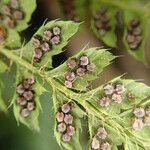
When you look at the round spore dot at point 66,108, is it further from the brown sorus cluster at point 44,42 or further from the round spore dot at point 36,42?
the round spore dot at point 36,42

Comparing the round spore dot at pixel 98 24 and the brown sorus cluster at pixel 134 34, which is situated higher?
the round spore dot at pixel 98 24

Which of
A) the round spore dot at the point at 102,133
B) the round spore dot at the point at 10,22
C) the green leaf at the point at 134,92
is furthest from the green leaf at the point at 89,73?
the round spore dot at the point at 10,22

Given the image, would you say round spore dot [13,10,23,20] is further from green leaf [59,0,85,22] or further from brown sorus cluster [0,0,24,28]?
green leaf [59,0,85,22]

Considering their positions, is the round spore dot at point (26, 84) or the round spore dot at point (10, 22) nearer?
the round spore dot at point (26, 84)

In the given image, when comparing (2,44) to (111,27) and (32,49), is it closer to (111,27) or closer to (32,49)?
(32,49)

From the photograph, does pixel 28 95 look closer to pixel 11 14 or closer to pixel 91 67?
pixel 91 67

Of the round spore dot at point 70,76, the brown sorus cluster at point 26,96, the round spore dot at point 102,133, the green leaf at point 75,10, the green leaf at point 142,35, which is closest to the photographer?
the round spore dot at point 102,133

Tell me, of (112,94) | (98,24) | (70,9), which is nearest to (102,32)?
(98,24)

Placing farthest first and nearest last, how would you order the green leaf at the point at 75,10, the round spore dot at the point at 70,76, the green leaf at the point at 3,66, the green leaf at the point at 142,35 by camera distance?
the green leaf at the point at 75,10
the green leaf at the point at 142,35
the green leaf at the point at 3,66
the round spore dot at the point at 70,76
